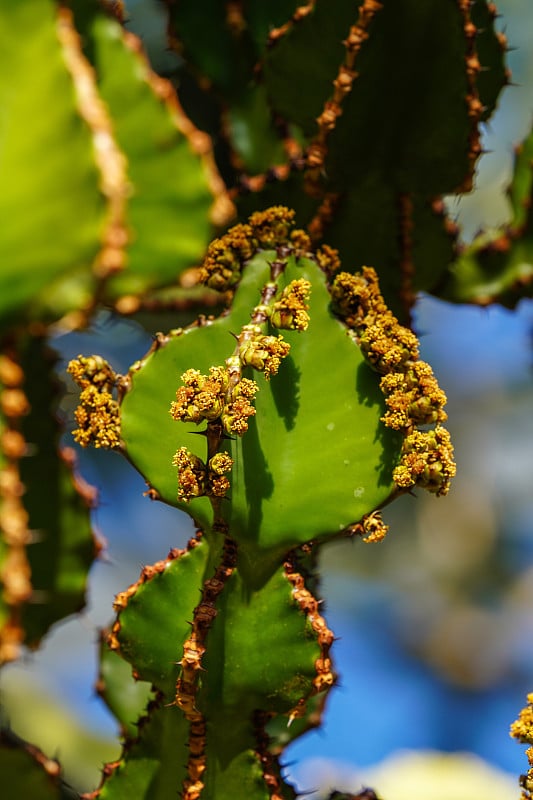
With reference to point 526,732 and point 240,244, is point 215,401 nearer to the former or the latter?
point 240,244

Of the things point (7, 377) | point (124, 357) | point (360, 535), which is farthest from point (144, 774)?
point (124, 357)

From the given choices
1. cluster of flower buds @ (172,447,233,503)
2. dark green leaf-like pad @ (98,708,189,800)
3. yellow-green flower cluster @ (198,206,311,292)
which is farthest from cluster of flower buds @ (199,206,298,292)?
dark green leaf-like pad @ (98,708,189,800)

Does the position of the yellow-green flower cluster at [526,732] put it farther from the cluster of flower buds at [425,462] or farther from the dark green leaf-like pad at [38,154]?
the dark green leaf-like pad at [38,154]

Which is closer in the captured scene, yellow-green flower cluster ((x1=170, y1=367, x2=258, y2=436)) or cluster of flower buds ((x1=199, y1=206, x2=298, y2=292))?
yellow-green flower cluster ((x1=170, y1=367, x2=258, y2=436))

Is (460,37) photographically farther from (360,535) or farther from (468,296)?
(360,535)

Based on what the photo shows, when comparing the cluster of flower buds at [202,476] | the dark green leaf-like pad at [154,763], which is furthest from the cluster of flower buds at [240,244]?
the dark green leaf-like pad at [154,763]

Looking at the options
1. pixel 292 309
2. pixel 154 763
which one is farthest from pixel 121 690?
pixel 292 309

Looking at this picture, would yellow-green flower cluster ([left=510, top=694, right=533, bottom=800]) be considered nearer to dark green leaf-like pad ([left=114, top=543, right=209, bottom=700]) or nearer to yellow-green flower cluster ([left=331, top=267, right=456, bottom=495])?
yellow-green flower cluster ([left=331, top=267, right=456, bottom=495])
